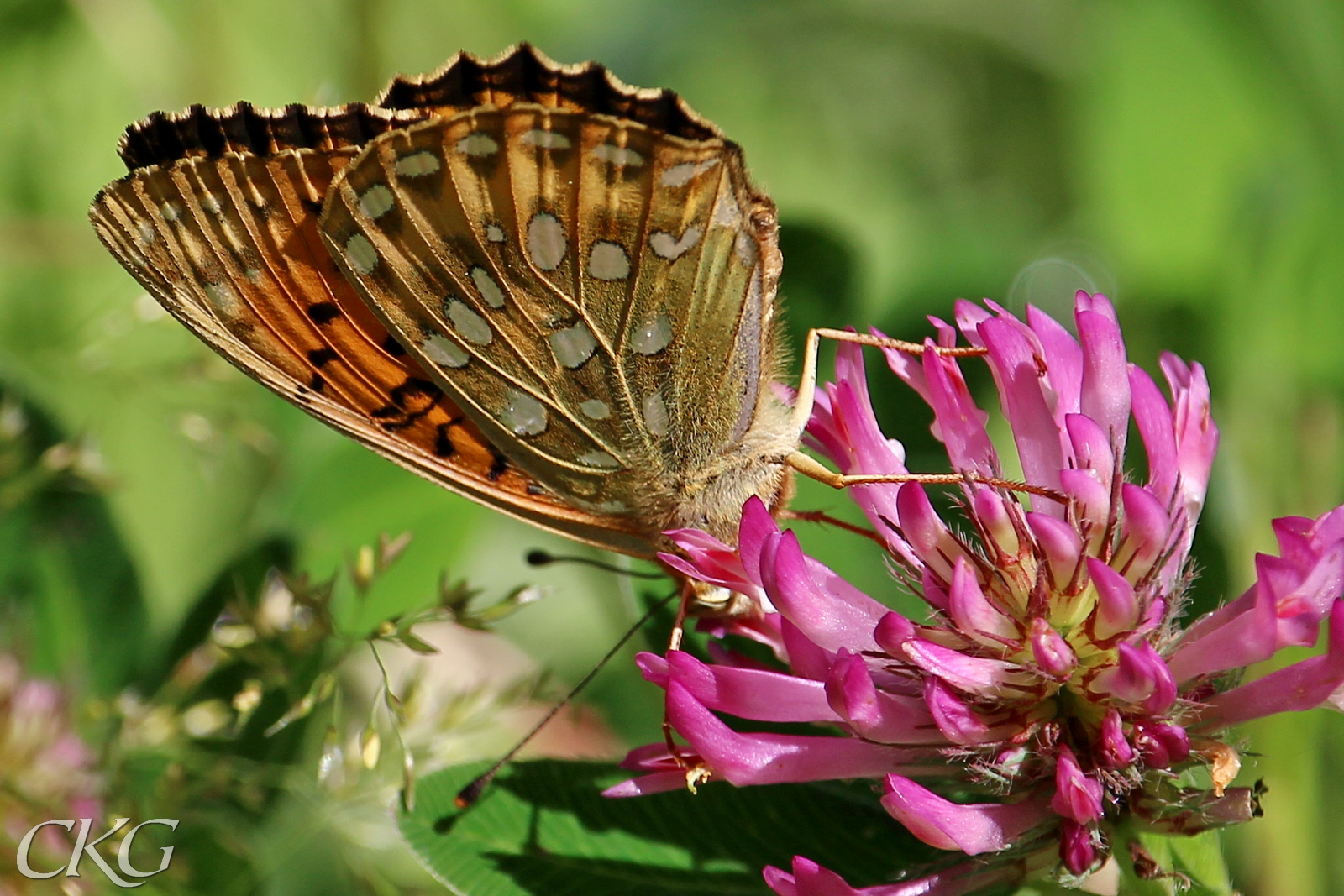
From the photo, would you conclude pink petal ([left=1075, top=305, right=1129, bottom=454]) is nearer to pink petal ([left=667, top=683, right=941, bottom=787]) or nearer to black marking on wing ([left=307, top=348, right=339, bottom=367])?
pink petal ([left=667, top=683, right=941, bottom=787])

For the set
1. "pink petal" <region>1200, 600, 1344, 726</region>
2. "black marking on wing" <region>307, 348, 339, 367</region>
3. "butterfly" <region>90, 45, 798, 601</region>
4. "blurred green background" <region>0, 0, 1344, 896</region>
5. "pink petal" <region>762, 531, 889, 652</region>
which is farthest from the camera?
"blurred green background" <region>0, 0, 1344, 896</region>

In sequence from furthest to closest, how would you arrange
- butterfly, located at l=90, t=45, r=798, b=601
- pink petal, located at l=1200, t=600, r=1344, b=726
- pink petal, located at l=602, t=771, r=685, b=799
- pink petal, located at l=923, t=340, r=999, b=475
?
butterfly, located at l=90, t=45, r=798, b=601 → pink petal, located at l=923, t=340, r=999, b=475 → pink petal, located at l=602, t=771, r=685, b=799 → pink petal, located at l=1200, t=600, r=1344, b=726

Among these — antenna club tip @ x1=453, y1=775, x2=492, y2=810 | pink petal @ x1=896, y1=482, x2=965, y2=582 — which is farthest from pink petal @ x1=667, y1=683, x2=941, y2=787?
antenna club tip @ x1=453, y1=775, x2=492, y2=810

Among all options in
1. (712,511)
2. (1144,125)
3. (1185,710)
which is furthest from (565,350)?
(1144,125)

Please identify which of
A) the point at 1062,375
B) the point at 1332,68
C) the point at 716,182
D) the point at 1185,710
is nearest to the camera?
the point at 1185,710

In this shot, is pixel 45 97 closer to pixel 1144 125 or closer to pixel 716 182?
pixel 716 182
